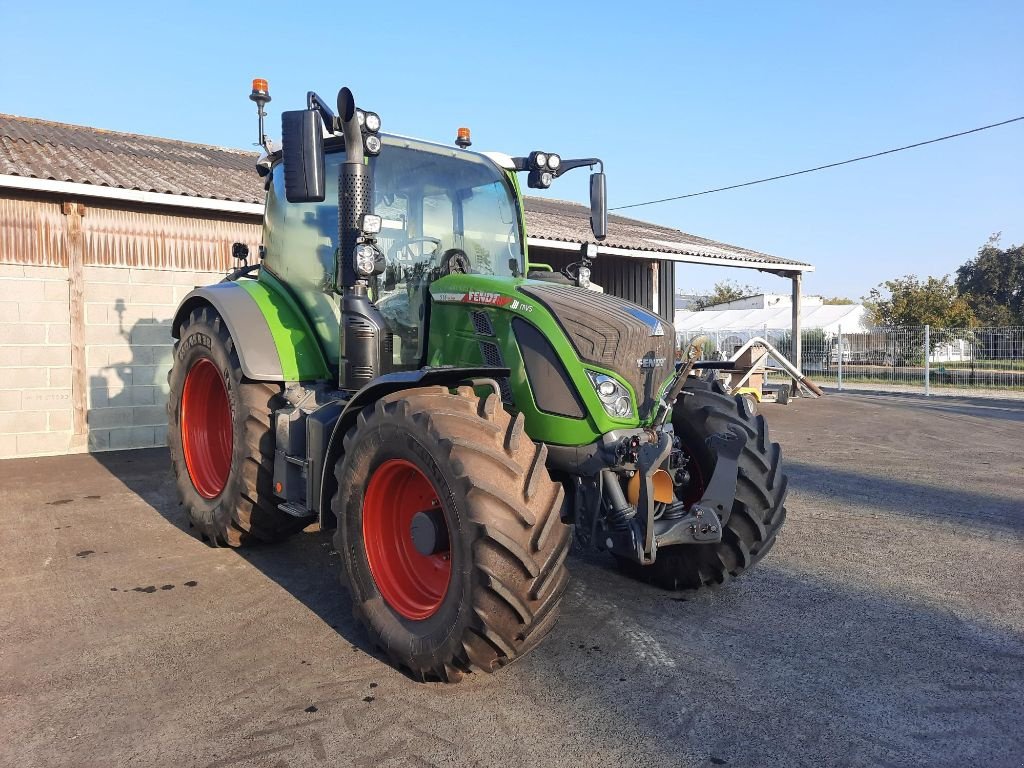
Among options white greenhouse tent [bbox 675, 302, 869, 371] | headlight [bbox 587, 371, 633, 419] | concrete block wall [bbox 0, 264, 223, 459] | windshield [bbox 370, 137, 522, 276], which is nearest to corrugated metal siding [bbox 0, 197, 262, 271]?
concrete block wall [bbox 0, 264, 223, 459]

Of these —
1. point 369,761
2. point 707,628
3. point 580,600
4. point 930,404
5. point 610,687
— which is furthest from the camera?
point 930,404

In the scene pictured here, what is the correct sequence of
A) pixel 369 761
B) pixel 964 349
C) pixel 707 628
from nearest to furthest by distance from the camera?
1. pixel 369 761
2. pixel 707 628
3. pixel 964 349

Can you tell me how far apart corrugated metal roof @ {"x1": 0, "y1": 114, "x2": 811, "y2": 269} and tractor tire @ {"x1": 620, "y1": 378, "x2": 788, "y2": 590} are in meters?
2.95

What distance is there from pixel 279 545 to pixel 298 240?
1.97 metres

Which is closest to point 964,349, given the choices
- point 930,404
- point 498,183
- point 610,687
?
point 930,404

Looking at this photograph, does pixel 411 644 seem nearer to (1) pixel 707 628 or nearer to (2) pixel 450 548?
(2) pixel 450 548

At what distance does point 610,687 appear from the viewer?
9.94ft

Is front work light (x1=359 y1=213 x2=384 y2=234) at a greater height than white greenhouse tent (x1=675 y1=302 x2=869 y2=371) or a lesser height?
lesser

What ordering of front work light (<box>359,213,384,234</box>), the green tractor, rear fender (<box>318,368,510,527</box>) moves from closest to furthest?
the green tractor
rear fender (<box>318,368,510,527</box>)
front work light (<box>359,213,384,234</box>)

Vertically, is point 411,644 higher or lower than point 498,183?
lower

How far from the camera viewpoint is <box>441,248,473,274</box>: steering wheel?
424 cm

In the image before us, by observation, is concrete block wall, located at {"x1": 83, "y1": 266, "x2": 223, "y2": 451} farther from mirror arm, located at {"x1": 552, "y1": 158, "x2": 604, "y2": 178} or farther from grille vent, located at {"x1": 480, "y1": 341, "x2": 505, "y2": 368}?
grille vent, located at {"x1": 480, "y1": 341, "x2": 505, "y2": 368}

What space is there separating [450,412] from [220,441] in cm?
304

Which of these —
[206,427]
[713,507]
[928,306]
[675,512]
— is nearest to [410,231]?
[675,512]
